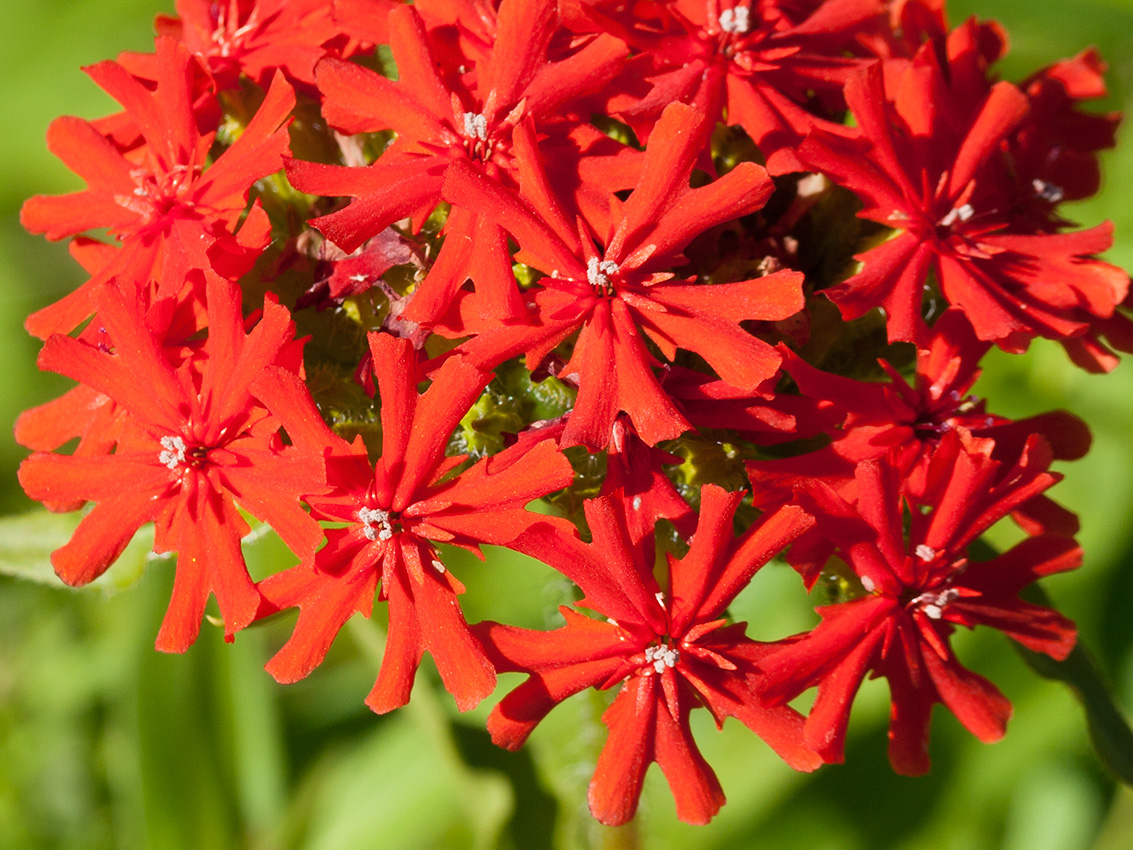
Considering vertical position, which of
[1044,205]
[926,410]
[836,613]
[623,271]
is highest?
[623,271]

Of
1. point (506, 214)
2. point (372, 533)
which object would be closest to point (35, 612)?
point (372, 533)

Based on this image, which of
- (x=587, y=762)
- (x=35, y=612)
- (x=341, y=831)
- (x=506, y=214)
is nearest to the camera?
(x=506, y=214)

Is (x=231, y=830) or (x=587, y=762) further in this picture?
(x=231, y=830)

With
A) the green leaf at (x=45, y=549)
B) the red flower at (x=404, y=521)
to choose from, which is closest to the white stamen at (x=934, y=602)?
the red flower at (x=404, y=521)

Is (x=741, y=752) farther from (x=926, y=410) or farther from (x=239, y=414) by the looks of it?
(x=239, y=414)

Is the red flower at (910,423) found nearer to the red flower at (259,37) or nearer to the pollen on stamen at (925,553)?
the pollen on stamen at (925,553)

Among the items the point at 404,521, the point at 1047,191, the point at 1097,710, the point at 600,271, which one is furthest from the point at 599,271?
the point at 1097,710

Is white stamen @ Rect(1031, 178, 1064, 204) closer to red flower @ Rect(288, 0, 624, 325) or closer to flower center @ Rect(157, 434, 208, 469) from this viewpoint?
red flower @ Rect(288, 0, 624, 325)

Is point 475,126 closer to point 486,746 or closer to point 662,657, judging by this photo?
point 662,657
